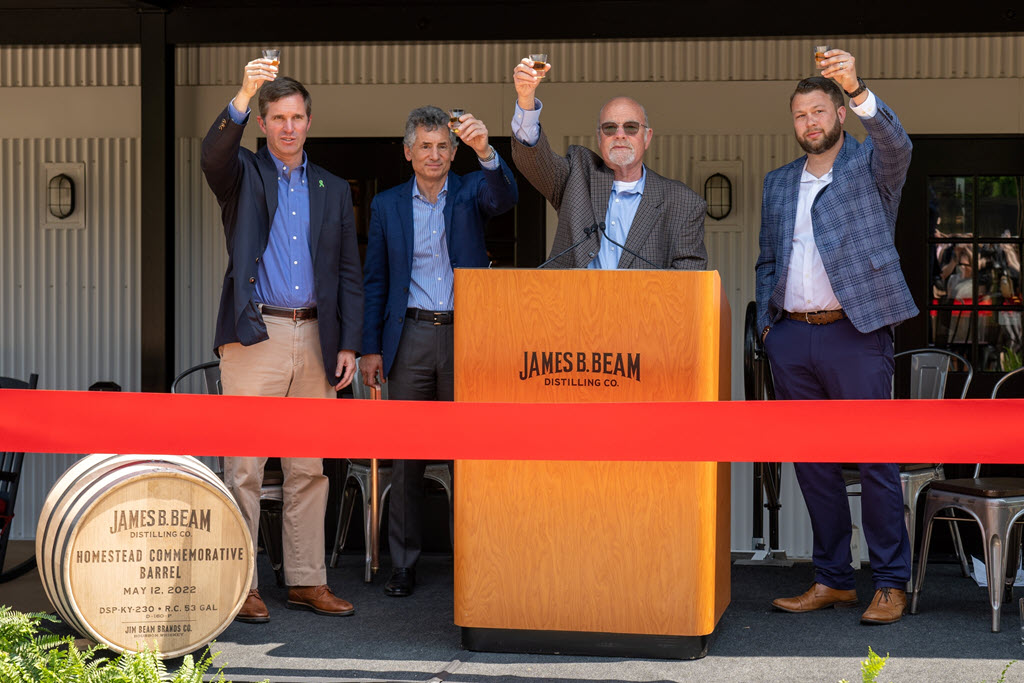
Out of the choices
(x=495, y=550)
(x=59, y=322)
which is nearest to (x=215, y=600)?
(x=495, y=550)

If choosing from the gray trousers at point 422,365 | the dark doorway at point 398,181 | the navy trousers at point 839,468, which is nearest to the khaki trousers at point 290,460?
the gray trousers at point 422,365

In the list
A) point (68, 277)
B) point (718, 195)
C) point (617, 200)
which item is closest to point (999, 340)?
point (718, 195)

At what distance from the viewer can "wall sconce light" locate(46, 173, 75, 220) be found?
6.36 metres

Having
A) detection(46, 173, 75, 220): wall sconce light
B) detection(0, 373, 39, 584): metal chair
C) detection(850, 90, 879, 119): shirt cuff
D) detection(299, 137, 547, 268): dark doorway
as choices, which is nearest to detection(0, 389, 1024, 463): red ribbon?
detection(850, 90, 879, 119): shirt cuff

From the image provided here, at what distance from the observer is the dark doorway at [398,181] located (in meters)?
6.17

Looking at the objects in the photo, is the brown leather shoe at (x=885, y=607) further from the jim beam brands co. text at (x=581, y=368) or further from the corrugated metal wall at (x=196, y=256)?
the corrugated metal wall at (x=196, y=256)

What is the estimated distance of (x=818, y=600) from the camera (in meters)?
4.39

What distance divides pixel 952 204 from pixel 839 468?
2.16 metres

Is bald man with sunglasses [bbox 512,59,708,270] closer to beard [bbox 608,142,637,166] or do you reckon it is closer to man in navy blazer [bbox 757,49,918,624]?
beard [bbox 608,142,637,166]

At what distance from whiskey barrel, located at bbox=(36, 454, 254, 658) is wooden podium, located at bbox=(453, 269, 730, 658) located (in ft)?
2.48

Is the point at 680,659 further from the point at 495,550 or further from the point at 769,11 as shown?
the point at 769,11

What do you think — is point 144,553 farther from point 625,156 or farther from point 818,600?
point 818,600

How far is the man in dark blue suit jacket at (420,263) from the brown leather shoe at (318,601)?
0.39 meters

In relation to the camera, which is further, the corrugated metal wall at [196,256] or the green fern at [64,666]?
the corrugated metal wall at [196,256]
